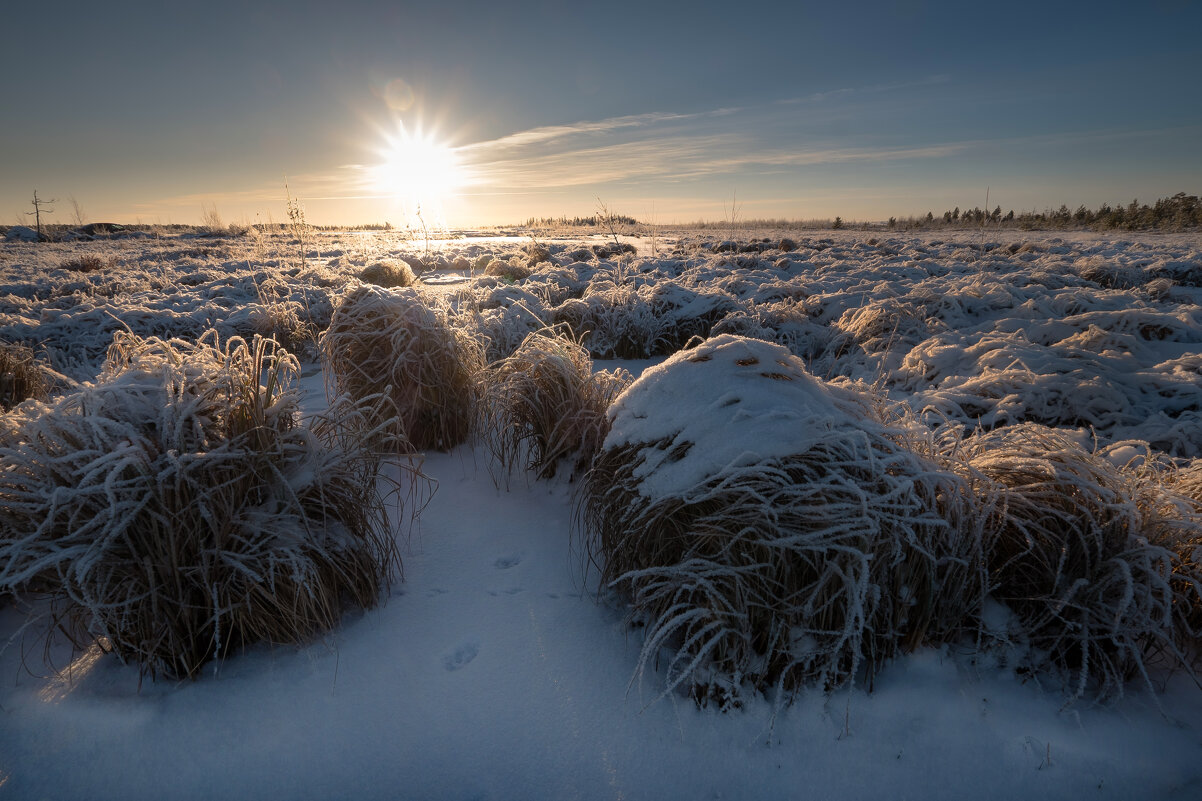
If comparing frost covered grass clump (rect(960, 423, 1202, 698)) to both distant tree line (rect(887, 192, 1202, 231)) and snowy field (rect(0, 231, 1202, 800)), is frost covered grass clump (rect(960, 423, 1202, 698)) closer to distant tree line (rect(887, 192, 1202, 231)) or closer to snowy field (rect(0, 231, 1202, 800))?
snowy field (rect(0, 231, 1202, 800))

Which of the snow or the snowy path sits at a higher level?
the snow

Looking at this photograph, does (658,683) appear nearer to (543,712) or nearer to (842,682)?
(543,712)

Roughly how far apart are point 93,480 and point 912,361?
5105 mm

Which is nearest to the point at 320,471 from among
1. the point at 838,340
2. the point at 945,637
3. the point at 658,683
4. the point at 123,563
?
the point at 123,563

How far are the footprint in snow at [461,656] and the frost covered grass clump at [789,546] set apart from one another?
570 millimetres

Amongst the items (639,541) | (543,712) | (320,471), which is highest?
(320,471)

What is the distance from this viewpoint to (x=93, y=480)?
1.51m

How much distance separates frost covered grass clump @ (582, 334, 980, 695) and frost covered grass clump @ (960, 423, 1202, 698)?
190 mm

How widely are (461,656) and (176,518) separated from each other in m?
0.97

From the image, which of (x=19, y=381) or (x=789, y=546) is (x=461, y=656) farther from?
(x=19, y=381)

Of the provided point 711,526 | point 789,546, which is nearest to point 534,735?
point 711,526

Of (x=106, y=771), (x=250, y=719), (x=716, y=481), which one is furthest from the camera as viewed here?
(x=716, y=481)

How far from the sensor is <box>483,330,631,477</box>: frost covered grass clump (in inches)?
105

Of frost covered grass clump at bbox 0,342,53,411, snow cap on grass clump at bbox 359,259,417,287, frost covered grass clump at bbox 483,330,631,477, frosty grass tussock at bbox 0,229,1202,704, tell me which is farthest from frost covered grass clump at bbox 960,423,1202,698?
snow cap on grass clump at bbox 359,259,417,287
